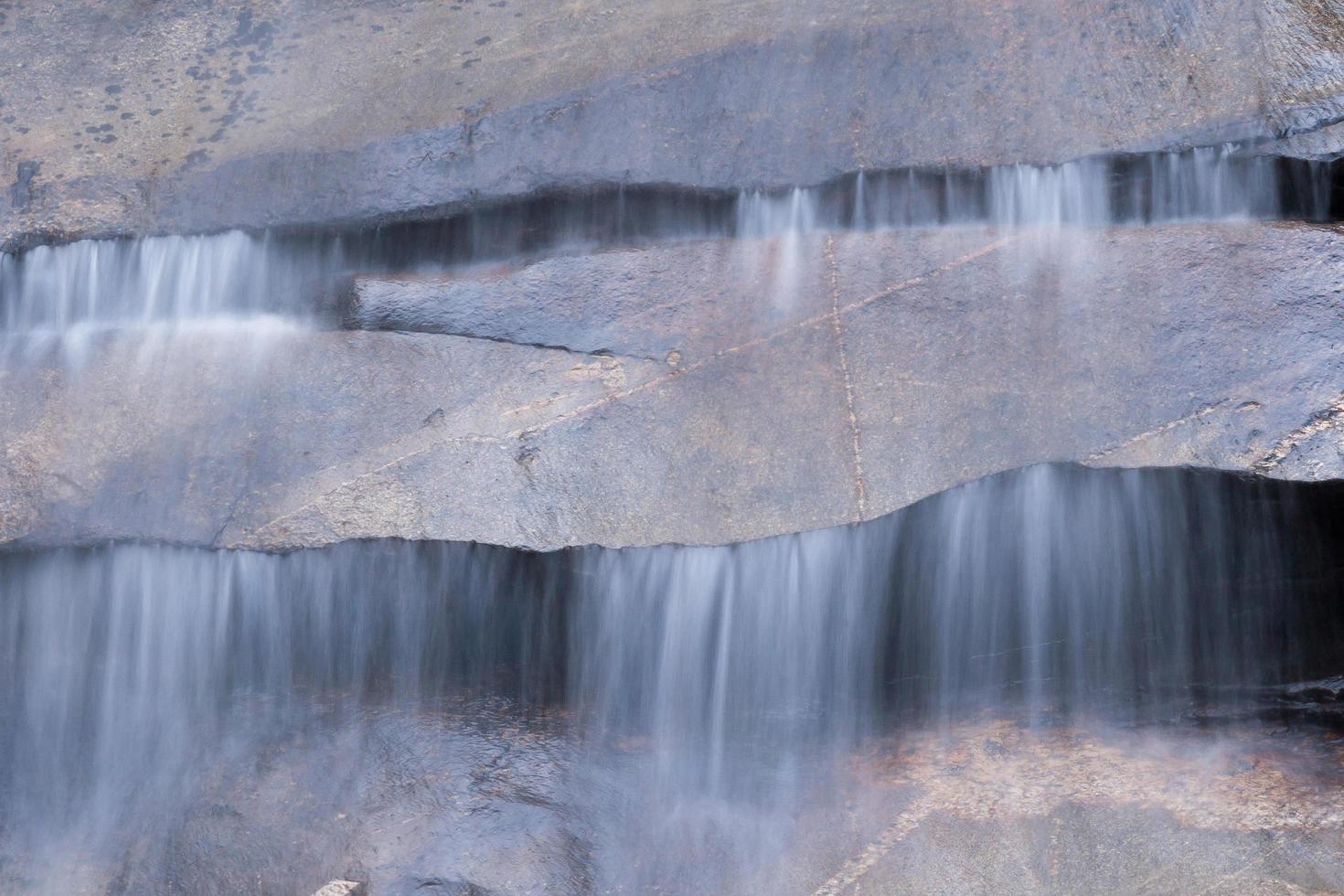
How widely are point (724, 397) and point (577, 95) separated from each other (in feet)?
4.84

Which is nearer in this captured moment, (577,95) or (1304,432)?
(1304,432)

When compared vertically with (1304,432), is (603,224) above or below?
above

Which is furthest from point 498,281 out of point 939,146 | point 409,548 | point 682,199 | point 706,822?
point 706,822

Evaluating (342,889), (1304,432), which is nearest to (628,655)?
(342,889)

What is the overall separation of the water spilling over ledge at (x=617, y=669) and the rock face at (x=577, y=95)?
1.38m

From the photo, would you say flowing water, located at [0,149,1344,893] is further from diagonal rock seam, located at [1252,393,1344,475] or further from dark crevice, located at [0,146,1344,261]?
diagonal rock seam, located at [1252,393,1344,475]

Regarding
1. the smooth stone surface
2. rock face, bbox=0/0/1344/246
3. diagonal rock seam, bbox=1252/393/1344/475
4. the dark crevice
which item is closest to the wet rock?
the smooth stone surface

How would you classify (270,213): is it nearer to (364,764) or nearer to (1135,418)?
(364,764)

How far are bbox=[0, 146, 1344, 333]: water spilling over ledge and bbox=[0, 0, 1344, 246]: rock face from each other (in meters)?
0.08

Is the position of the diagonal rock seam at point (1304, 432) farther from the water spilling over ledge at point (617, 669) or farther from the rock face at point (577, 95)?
the rock face at point (577, 95)

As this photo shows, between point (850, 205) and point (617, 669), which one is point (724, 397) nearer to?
point (850, 205)

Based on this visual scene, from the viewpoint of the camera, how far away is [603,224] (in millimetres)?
4332

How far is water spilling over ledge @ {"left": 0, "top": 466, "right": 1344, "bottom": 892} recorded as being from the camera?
374 centimetres

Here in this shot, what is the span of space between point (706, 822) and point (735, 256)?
196 centimetres
